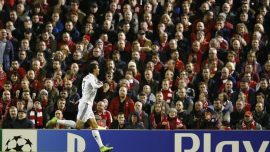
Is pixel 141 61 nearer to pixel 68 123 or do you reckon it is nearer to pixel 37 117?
pixel 37 117

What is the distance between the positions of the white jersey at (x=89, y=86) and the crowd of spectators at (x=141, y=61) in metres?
1.10

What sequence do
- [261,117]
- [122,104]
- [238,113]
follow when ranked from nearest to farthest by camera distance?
1. [261,117]
2. [238,113]
3. [122,104]

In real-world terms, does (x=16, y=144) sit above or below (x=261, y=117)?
below

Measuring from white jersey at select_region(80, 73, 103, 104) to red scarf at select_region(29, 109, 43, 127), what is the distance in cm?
173

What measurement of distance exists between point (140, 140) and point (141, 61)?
10.7ft

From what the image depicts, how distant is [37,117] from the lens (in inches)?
774

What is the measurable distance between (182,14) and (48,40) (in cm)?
298

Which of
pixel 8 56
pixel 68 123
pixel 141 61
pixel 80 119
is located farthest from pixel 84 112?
pixel 8 56

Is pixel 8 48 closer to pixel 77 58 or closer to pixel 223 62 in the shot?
pixel 77 58

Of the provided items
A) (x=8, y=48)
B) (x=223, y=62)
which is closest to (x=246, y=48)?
(x=223, y=62)

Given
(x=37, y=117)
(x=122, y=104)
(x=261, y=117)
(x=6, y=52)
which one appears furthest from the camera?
(x=6, y=52)

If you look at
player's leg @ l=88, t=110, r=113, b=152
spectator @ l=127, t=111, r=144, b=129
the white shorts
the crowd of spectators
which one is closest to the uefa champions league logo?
the crowd of spectators

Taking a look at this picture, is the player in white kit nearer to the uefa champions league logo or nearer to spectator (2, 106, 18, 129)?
Answer: the uefa champions league logo

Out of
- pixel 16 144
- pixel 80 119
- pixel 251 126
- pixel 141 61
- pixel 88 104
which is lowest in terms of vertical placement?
pixel 16 144
